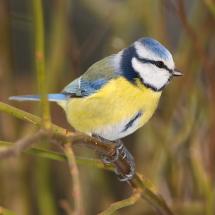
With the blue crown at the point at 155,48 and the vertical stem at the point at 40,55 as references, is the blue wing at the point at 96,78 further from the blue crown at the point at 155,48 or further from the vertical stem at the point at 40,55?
the vertical stem at the point at 40,55

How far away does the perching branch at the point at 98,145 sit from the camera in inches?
29.6

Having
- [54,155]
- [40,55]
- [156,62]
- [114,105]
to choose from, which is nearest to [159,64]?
[156,62]

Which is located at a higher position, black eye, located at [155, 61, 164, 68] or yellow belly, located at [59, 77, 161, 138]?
black eye, located at [155, 61, 164, 68]

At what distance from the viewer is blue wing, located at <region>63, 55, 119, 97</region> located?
4.14 feet

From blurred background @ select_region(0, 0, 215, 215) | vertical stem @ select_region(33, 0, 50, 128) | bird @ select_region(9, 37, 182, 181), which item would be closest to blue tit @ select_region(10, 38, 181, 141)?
bird @ select_region(9, 37, 182, 181)

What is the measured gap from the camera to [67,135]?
76 cm

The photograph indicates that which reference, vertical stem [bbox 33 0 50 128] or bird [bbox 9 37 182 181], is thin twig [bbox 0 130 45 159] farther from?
bird [bbox 9 37 182 181]

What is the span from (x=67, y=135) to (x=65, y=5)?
0.86 meters

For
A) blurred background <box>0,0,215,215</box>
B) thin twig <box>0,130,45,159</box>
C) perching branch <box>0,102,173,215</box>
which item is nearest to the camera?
thin twig <box>0,130,45,159</box>

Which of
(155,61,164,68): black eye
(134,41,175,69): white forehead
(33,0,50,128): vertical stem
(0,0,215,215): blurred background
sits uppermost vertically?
(33,0,50,128): vertical stem

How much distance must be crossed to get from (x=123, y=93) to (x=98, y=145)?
35 centimetres

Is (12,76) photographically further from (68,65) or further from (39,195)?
(39,195)

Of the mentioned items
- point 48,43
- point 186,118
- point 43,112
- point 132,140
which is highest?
point 43,112

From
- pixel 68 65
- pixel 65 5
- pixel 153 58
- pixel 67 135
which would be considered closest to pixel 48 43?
pixel 68 65
